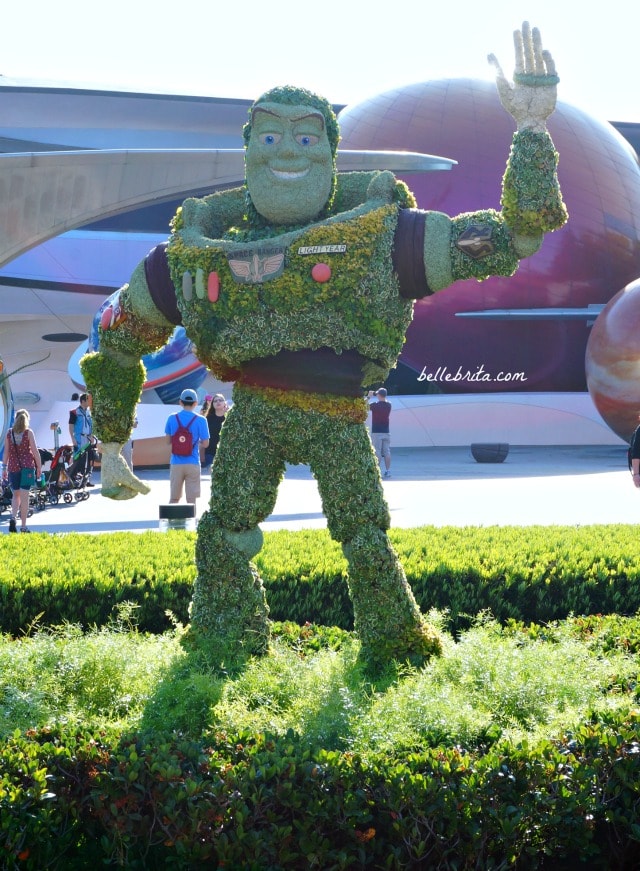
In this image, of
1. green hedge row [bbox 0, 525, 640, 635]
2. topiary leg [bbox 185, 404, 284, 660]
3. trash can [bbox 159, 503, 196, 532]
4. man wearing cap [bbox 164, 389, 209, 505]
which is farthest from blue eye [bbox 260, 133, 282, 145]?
man wearing cap [bbox 164, 389, 209, 505]

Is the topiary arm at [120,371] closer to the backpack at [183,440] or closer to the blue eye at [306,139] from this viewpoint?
the blue eye at [306,139]

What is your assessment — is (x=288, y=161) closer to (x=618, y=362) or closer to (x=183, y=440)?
(x=183, y=440)

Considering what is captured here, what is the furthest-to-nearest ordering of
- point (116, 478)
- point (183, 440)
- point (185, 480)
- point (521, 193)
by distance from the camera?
point (185, 480)
point (183, 440)
point (116, 478)
point (521, 193)

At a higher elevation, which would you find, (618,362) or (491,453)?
(618,362)

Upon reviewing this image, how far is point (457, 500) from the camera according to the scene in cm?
1148

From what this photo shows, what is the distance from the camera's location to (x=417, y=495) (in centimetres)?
1206

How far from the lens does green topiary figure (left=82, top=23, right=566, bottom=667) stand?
3836 millimetres

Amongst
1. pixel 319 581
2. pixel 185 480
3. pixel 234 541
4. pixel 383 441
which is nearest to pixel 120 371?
pixel 234 541

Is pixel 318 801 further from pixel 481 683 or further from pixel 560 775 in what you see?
pixel 481 683

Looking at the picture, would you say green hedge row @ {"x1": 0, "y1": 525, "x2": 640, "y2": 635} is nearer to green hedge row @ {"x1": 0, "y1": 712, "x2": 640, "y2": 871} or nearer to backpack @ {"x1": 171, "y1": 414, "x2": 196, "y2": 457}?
green hedge row @ {"x1": 0, "y1": 712, "x2": 640, "y2": 871}

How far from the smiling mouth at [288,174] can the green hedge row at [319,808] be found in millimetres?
2384

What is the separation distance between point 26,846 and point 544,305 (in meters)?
18.6

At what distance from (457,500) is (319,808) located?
896cm

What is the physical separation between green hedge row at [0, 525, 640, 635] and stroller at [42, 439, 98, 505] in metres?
6.02
